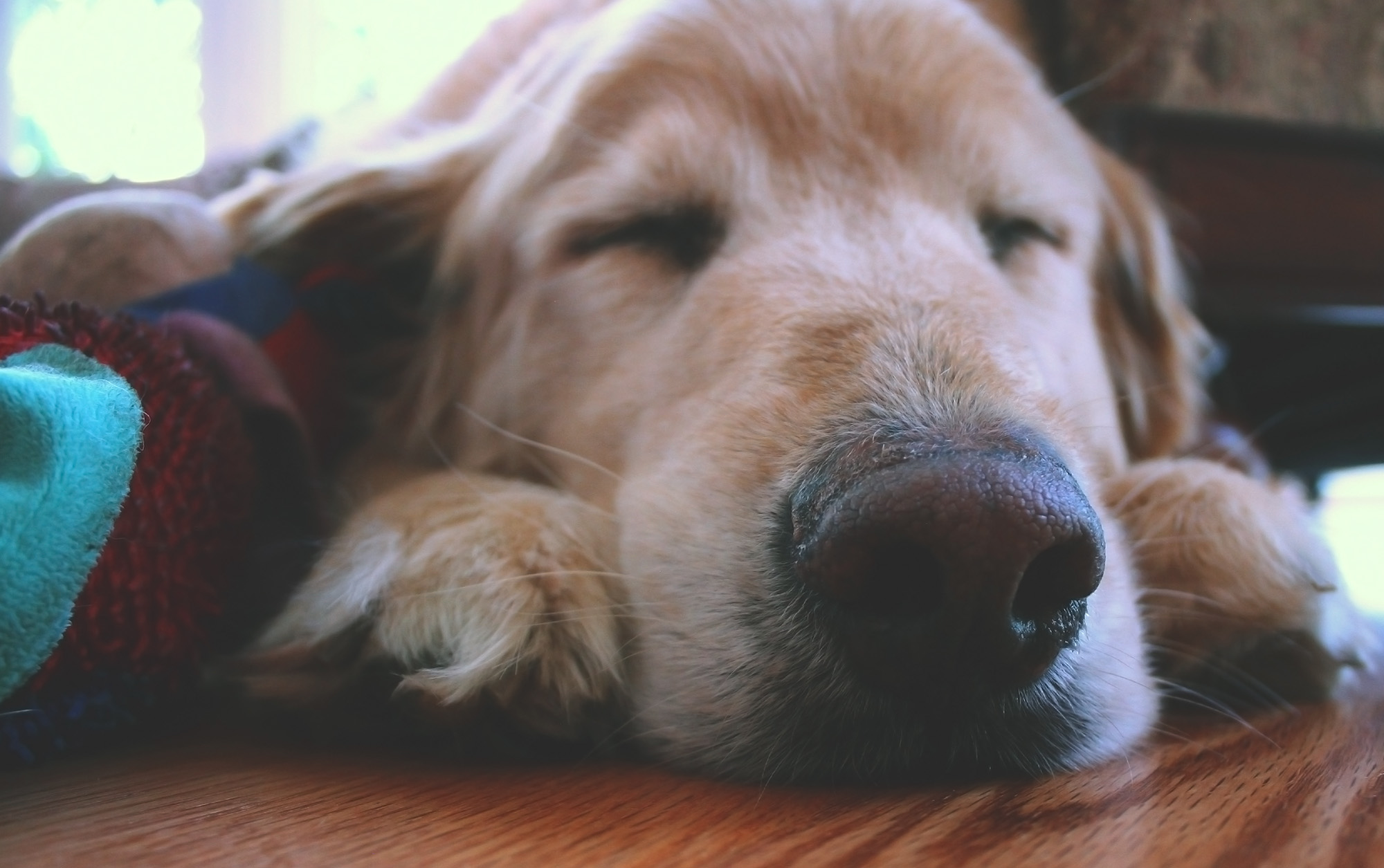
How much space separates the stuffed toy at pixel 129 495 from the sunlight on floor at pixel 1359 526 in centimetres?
134

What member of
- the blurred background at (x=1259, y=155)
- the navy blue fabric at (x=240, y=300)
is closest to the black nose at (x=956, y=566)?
the navy blue fabric at (x=240, y=300)

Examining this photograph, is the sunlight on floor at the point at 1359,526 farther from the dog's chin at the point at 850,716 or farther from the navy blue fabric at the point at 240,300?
the navy blue fabric at the point at 240,300

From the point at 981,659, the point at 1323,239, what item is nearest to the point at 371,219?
the point at 981,659

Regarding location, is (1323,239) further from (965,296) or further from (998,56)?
(965,296)

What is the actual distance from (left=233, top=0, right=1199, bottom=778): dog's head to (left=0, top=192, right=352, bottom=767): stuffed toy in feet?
1.24

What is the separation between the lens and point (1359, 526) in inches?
202

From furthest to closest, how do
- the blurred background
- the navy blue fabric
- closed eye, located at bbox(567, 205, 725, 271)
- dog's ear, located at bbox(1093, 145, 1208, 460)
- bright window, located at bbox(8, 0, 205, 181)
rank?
bright window, located at bbox(8, 0, 205, 181), the blurred background, dog's ear, located at bbox(1093, 145, 1208, 460), closed eye, located at bbox(567, 205, 725, 271), the navy blue fabric

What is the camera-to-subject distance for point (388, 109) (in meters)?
2.55

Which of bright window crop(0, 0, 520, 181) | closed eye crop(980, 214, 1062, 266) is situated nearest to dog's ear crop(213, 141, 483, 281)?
closed eye crop(980, 214, 1062, 266)

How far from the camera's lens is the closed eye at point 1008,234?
152cm

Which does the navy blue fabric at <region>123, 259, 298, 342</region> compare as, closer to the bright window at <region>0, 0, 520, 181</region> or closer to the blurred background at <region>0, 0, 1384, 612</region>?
the blurred background at <region>0, 0, 1384, 612</region>

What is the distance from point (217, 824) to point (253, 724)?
0.34 metres

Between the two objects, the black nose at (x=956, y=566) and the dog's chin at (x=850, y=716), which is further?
the dog's chin at (x=850, y=716)

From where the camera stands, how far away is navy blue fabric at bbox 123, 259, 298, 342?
1.30 m
